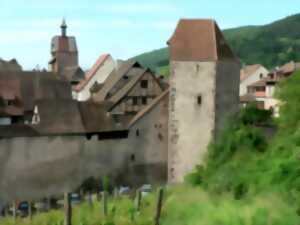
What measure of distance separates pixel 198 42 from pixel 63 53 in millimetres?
35749

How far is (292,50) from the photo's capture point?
395ft

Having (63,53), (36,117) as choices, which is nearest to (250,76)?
(63,53)

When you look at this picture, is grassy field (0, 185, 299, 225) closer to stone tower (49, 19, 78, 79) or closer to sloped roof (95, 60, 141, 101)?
sloped roof (95, 60, 141, 101)

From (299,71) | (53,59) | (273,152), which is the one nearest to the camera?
(273,152)

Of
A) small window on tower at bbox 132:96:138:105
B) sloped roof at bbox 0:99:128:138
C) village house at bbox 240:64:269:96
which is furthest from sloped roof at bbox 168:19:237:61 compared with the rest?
village house at bbox 240:64:269:96

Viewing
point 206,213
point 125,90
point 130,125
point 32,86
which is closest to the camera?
point 206,213

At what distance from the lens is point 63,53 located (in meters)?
67.2

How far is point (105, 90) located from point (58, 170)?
11261 mm

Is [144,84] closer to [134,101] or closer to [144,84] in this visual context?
[144,84]

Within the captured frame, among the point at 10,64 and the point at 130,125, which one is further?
the point at 10,64

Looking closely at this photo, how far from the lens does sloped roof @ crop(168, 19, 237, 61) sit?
108 feet

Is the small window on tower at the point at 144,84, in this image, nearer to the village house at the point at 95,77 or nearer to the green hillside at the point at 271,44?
the village house at the point at 95,77

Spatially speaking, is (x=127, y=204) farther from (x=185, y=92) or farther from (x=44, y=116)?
(x=44, y=116)

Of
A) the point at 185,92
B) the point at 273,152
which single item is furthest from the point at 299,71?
the point at 273,152
